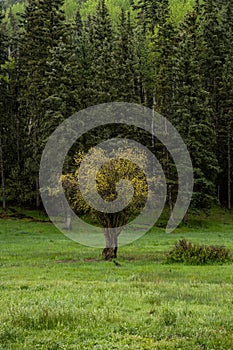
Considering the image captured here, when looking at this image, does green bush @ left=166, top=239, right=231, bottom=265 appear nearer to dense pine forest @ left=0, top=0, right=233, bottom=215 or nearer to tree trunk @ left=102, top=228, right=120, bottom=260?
tree trunk @ left=102, top=228, right=120, bottom=260

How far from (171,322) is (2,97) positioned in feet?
174

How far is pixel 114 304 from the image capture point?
12.1m

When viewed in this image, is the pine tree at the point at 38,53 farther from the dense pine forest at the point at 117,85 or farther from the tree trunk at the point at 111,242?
the tree trunk at the point at 111,242

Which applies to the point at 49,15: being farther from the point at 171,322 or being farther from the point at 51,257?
the point at 171,322

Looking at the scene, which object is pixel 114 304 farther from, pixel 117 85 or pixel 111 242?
pixel 117 85

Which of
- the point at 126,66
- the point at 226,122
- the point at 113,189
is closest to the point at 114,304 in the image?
the point at 113,189

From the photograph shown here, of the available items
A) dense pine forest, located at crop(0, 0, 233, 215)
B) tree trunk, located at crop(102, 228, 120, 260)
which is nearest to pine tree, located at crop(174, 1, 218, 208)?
dense pine forest, located at crop(0, 0, 233, 215)

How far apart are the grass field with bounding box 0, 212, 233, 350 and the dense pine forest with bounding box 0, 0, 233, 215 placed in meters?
27.0

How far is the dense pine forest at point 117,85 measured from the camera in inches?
1962

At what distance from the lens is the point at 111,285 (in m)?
15.5

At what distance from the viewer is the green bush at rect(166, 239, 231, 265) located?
75.3 ft

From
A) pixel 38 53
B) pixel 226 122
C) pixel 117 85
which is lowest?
pixel 226 122

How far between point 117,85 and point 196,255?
35.1 meters

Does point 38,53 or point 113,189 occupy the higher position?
point 38,53
